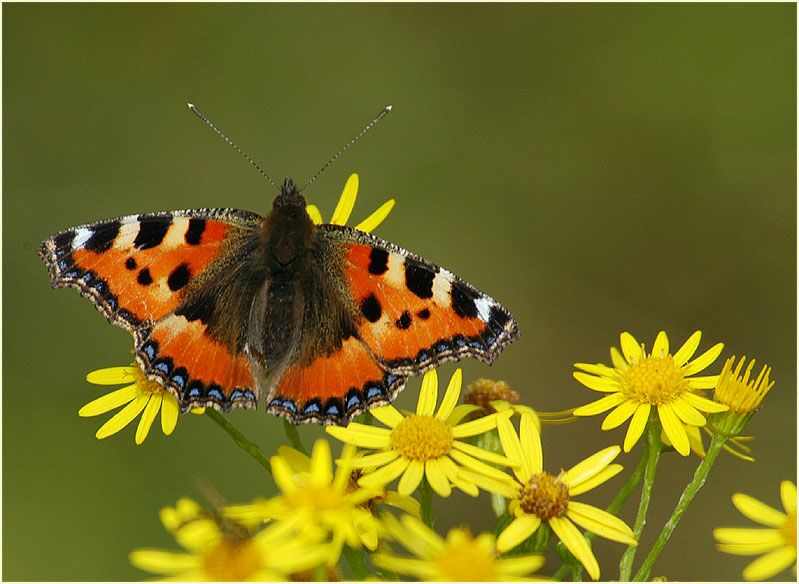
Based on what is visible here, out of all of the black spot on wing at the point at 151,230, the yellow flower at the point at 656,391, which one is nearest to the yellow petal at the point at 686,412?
the yellow flower at the point at 656,391

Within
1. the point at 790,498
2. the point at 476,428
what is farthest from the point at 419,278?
the point at 790,498

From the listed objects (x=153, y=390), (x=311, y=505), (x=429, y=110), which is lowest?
(x=311, y=505)

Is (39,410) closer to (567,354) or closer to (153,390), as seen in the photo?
(153,390)

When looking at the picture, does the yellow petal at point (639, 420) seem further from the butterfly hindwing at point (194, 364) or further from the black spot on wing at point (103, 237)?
the black spot on wing at point (103, 237)

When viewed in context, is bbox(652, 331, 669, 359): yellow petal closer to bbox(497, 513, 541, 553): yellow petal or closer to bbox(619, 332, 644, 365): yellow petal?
bbox(619, 332, 644, 365): yellow petal

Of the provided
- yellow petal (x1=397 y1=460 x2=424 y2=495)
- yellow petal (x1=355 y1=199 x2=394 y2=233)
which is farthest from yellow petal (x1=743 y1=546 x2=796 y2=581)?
yellow petal (x1=355 y1=199 x2=394 y2=233)

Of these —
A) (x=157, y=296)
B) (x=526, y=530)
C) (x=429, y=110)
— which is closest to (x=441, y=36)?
(x=429, y=110)

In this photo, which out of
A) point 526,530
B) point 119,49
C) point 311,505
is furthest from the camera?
point 119,49

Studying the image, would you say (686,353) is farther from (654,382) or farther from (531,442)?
(531,442)
